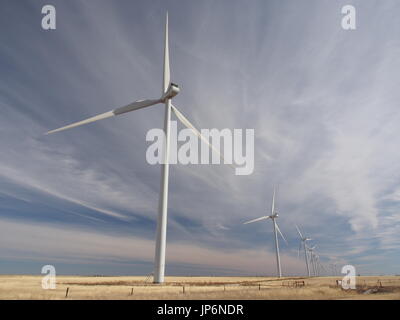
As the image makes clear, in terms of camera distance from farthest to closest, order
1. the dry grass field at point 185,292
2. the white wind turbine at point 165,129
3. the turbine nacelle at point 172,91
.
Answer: the turbine nacelle at point 172,91 → the white wind turbine at point 165,129 → the dry grass field at point 185,292

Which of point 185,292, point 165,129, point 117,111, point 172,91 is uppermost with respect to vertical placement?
point 172,91

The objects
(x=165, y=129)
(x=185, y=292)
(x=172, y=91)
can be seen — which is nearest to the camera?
(x=185, y=292)

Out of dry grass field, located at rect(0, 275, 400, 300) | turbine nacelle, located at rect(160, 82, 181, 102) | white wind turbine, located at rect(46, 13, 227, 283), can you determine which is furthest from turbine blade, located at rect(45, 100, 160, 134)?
dry grass field, located at rect(0, 275, 400, 300)

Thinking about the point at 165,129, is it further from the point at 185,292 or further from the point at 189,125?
the point at 185,292

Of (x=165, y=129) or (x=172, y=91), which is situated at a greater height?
(x=172, y=91)

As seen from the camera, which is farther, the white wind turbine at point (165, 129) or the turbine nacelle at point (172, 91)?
the turbine nacelle at point (172, 91)

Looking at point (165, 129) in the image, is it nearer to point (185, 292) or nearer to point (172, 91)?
point (172, 91)

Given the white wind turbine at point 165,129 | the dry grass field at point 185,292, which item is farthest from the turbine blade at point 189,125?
the dry grass field at point 185,292

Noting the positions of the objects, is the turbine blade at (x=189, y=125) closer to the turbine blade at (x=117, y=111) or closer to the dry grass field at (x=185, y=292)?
the turbine blade at (x=117, y=111)

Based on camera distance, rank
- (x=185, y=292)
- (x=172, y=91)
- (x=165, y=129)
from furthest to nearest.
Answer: (x=172, y=91), (x=165, y=129), (x=185, y=292)

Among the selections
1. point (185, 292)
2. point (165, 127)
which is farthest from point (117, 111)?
point (185, 292)

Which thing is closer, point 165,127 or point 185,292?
point 185,292
